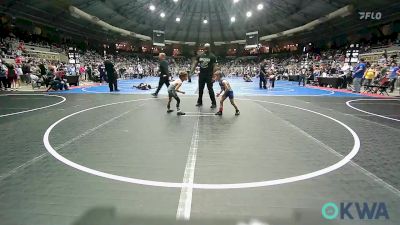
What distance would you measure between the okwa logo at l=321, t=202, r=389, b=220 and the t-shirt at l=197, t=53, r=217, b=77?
754cm

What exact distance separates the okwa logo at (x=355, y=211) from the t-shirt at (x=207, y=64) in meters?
7.54

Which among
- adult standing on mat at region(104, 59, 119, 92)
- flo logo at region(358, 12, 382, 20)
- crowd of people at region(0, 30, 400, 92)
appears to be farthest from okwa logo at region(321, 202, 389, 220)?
flo logo at region(358, 12, 382, 20)

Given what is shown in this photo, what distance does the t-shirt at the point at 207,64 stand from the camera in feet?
32.5

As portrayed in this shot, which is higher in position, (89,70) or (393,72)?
(89,70)

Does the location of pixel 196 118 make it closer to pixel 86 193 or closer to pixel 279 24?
pixel 86 193

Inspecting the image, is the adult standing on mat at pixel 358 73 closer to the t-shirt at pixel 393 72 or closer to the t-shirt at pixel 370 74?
the t-shirt at pixel 370 74

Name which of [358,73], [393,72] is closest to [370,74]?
[393,72]

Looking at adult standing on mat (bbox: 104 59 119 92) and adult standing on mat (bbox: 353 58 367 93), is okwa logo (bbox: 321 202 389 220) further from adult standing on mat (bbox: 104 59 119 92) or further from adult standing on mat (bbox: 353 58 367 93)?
adult standing on mat (bbox: 353 58 367 93)

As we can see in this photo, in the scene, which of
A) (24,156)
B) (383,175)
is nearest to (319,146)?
(383,175)

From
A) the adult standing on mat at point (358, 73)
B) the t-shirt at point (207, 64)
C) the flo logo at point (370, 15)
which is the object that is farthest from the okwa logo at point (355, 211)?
the flo logo at point (370, 15)

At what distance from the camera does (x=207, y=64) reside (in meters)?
9.94

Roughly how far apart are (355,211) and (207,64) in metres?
7.76

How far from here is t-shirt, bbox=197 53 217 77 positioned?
9906 millimetres

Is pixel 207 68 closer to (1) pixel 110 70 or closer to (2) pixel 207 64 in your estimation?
(2) pixel 207 64
